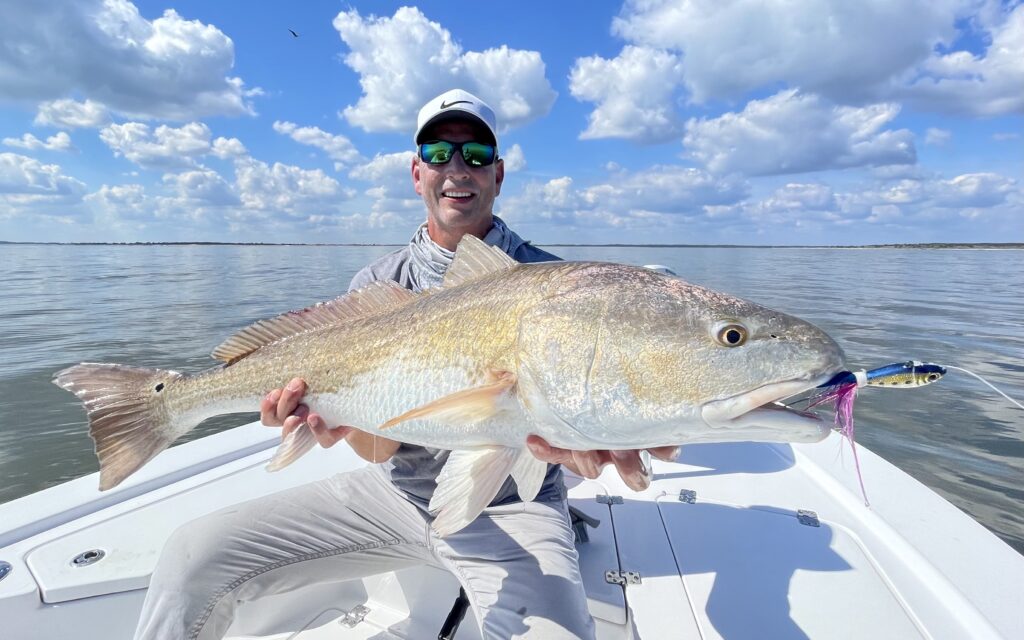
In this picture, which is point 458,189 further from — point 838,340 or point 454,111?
point 838,340

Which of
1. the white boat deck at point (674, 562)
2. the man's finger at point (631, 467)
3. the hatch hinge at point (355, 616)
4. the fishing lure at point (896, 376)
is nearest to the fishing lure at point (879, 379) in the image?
the fishing lure at point (896, 376)

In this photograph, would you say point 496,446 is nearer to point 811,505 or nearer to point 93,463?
point 811,505

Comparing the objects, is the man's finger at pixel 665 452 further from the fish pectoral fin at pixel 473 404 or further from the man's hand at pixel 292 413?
the man's hand at pixel 292 413

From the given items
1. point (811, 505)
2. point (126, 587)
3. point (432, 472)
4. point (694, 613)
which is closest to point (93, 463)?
point (126, 587)

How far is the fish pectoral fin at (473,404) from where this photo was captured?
2061 millimetres

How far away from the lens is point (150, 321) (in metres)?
15.6

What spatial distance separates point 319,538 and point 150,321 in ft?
52.4

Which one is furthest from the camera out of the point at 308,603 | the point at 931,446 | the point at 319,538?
the point at 931,446

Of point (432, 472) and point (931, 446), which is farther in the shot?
point (931, 446)

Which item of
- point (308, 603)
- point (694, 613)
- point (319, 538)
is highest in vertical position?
point (319, 538)

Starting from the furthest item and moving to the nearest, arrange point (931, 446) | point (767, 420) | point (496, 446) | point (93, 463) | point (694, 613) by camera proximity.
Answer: point (931, 446) < point (93, 463) < point (694, 613) < point (496, 446) < point (767, 420)

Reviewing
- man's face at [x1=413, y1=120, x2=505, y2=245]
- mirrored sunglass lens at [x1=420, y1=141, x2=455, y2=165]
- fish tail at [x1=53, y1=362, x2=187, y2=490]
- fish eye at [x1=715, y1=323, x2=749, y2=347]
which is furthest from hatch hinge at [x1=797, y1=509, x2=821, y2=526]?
fish tail at [x1=53, y1=362, x2=187, y2=490]

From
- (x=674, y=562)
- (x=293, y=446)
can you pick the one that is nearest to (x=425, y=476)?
(x=293, y=446)

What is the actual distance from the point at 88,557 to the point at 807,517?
A: 14.2ft
